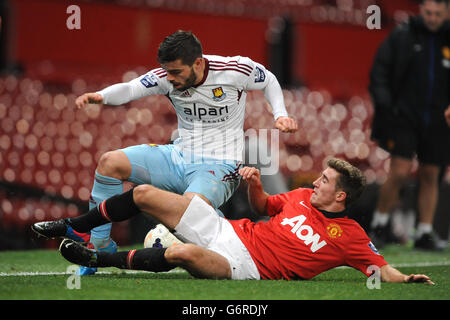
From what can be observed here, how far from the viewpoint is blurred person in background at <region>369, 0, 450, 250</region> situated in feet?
20.7

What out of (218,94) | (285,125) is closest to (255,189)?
(285,125)

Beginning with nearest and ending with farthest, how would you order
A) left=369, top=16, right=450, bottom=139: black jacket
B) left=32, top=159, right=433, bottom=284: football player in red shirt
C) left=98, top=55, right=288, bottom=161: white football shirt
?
left=32, top=159, right=433, bottom=284: football player in red shirt
left=98, top=55, right=288, bottom=161: white football shirt
left=369, top=16, right=450, bottom=139: black jacket

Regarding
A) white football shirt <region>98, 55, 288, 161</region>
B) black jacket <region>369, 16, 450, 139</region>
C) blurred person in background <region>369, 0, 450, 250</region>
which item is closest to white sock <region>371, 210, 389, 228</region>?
blurred person in background <region>369, 0, 450, 250</region>

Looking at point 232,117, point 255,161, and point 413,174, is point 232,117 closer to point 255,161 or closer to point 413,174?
point 255,161

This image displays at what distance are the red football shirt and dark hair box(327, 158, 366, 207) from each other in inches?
4.5

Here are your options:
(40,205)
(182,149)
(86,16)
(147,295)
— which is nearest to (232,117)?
(182,149)

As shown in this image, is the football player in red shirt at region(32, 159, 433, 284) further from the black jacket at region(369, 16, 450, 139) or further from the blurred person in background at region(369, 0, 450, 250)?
the black jacket at region(369, 16, 450, 139)

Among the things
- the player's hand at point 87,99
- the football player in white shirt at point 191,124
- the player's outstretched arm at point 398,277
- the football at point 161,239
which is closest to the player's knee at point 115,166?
the football player in white shirt at point 191,124

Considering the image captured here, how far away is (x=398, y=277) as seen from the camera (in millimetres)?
3660

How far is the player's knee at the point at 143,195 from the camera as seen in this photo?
144 inches

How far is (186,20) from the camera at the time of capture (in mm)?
11227

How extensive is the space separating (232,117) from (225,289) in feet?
4.90

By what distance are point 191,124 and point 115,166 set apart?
0.60 metres

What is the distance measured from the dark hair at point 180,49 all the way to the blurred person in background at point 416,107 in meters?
2.55
